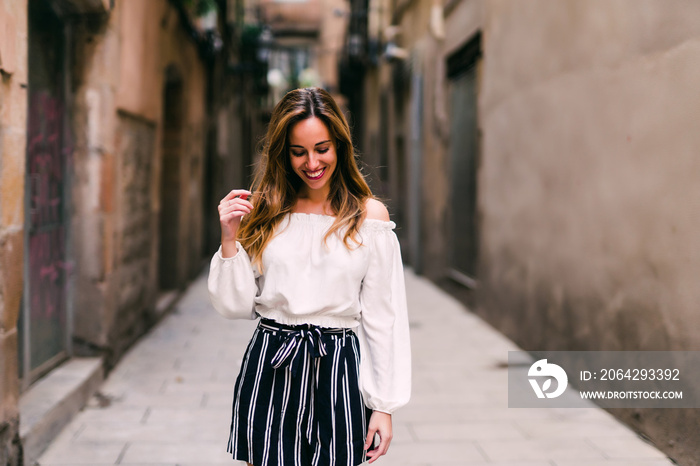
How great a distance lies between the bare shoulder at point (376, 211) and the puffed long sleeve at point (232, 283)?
41cm

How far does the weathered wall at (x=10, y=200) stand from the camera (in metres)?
3.25

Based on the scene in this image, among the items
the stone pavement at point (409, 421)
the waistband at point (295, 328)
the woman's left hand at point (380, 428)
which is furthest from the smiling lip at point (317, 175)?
the stone pavement at point (409, 421)

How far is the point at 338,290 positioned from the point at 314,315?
108 millimetres

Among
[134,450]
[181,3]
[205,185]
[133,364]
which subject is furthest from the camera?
[205,185]

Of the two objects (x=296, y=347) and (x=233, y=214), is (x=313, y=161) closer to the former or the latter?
(x=233, y=214)

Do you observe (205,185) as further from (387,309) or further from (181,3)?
(387,309)

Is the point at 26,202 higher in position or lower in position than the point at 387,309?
higher

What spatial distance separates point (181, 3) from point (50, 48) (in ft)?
11.3

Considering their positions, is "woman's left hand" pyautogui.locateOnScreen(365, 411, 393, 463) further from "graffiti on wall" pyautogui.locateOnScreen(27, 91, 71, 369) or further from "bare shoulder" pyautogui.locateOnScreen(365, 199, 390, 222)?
"graffiti on wall" pyautogui.locateOnScreen(27, 91, 71, 369)

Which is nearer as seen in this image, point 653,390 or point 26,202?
point 653,390

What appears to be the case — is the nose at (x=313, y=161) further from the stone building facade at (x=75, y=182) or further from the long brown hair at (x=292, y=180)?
the stone building facade at (x=75, y=182)

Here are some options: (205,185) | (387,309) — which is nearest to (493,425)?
(387,309)

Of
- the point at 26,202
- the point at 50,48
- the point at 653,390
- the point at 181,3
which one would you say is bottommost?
the point at 653,390

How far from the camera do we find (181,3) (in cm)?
797
